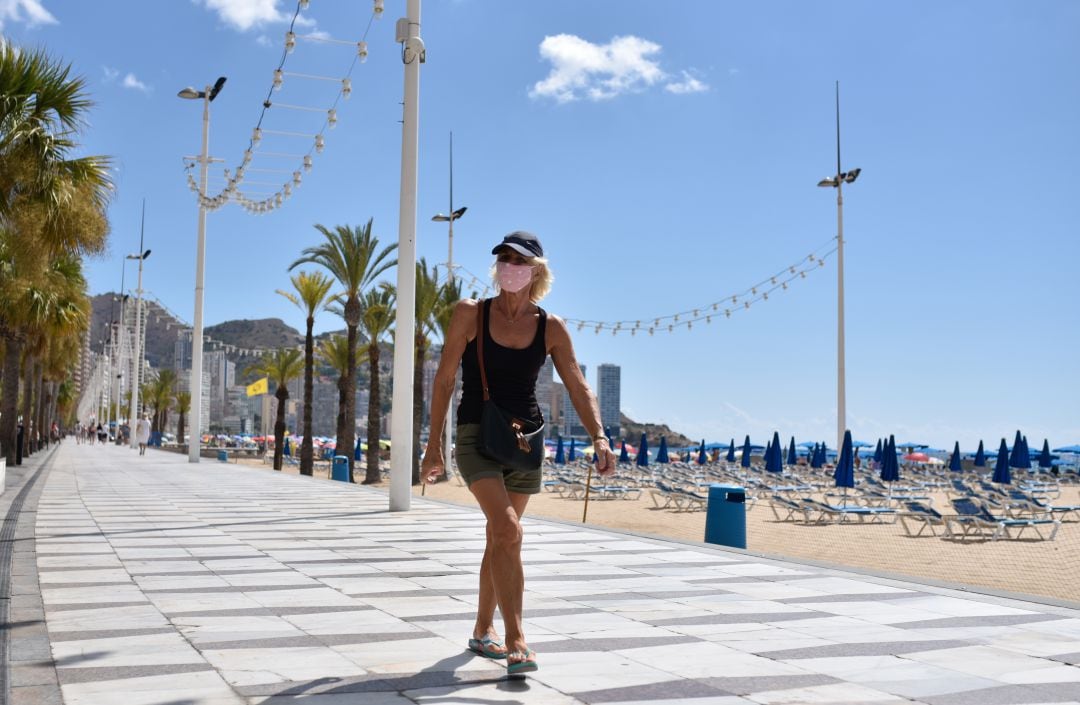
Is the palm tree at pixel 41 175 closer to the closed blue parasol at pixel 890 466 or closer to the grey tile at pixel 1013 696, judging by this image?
Result: the grey tile at pixel 1013 696

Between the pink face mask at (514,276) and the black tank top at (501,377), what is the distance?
0.10m

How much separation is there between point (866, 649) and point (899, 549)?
472 inches

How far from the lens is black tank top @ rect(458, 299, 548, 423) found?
4.05m

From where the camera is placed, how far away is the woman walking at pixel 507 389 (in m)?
3.95

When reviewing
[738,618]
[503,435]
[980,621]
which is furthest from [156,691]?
[980,621]

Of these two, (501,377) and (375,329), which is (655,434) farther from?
(501,377)

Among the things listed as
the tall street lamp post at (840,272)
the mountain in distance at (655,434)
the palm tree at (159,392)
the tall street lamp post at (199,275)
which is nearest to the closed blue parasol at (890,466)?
the tall street lamp post at (840,272)

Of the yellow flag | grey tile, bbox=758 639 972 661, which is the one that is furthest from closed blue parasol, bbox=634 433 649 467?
grey tile, bbox=758 639 972 661

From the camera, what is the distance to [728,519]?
10648 mm

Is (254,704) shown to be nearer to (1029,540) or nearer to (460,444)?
(460,444)

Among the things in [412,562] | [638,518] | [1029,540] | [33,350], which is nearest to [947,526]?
[1029,540]

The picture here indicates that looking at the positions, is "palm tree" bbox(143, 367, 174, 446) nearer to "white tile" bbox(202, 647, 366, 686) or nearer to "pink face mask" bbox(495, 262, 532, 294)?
"white tile" bbox(202, 647, 366, 686)

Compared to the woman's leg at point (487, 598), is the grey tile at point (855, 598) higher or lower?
lower

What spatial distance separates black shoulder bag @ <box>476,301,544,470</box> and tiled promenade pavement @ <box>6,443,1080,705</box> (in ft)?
2.82
